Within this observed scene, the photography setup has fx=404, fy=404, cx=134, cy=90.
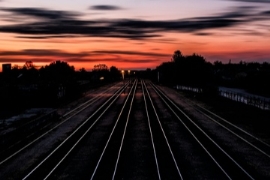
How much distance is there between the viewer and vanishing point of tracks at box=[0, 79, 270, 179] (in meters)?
18.6

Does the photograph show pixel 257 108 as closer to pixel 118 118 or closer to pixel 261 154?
pixel 118 118

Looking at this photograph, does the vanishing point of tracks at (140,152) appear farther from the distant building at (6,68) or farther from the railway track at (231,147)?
the distant building at (6,68)

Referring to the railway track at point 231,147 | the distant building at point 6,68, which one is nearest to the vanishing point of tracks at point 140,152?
the railway track at point 231,147

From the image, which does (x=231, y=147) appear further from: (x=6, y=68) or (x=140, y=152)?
(x=6, y=68)

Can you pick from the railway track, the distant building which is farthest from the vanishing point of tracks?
the distant building

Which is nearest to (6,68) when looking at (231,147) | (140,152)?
(140,152)

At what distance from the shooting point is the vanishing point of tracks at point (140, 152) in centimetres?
1856

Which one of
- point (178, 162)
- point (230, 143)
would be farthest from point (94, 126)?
A: point (178, 162)

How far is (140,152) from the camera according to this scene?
2322 centimetres

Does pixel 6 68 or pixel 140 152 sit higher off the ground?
pixel 6 68

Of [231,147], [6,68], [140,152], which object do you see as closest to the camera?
[140,152]

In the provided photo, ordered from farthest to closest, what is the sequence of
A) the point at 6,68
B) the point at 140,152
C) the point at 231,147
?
the point at 6,68, the point at 231,147, the point at 140,152

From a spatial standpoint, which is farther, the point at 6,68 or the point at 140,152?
the point at 6,68

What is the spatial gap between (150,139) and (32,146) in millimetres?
7810
